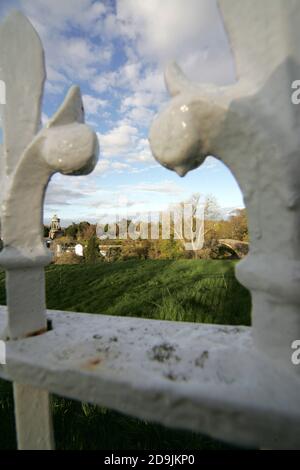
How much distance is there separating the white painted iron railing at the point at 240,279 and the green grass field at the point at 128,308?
2.74 feet

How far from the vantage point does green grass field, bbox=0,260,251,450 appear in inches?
55.0

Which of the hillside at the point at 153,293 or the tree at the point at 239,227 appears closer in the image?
the hillside at the point at 153,293

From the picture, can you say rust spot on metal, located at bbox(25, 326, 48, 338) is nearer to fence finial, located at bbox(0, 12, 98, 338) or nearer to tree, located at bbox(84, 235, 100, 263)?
fence finial, located at bbox(0, 12, 98, 338)

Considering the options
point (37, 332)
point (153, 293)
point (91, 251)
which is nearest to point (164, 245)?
point (91, 251)

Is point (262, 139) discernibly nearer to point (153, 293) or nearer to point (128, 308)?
point (128, 308)

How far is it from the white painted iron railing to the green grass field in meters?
0.83

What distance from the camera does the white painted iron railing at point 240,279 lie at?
1.96 feet

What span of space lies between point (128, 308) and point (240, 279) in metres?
2.76

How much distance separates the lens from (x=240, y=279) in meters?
0.68

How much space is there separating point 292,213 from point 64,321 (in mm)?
870

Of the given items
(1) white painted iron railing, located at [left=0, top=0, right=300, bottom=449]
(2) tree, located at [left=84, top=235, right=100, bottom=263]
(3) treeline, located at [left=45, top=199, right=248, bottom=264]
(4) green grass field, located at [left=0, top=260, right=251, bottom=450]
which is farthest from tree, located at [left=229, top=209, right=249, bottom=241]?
(1) white painted iron railing, located at [left=0, top=0, right=300, bottom=449]

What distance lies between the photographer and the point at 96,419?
1505 millimetres

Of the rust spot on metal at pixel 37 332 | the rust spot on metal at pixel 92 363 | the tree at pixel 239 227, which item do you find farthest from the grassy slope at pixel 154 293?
the tree at pixel 239 227

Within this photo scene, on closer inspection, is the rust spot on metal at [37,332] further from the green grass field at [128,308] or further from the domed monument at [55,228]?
the domed monument at [55,228]
